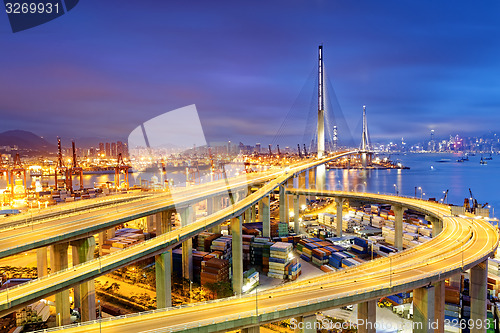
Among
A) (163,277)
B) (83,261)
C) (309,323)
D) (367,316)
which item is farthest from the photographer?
(163,277)

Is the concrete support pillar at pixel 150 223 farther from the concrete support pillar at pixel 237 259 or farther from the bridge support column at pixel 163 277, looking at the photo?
the bridge support column at pixel 163 277

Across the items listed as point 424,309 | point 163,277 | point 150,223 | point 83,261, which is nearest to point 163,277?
point 163,277

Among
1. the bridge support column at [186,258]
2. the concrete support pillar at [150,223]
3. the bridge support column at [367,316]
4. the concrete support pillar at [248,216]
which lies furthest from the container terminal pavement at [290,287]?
the concrete support pillar at [248,216]

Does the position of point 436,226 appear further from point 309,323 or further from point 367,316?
point 309,323

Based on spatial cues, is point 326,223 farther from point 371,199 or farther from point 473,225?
point 473,225

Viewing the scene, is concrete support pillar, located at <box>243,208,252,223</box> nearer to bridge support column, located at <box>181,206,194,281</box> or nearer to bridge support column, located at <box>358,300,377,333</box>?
bridge support column, located at <box>181,206,194,281</box>

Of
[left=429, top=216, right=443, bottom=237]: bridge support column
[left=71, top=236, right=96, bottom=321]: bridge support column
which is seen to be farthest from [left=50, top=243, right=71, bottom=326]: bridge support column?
[left=429, top=216, right=443, bottom=237]: bridge support column
